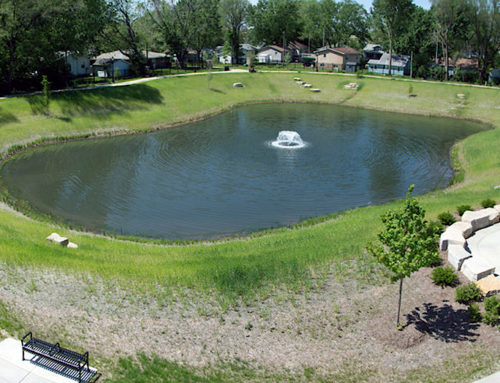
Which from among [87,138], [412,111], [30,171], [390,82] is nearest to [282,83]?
[390,82]

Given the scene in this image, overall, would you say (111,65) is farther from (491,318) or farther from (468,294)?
(491,318)

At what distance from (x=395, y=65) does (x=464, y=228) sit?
93885mm

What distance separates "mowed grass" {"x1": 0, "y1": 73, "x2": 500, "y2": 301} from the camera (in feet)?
73.5

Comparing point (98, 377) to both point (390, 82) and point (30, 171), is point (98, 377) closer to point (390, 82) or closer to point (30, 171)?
point (30, 171)

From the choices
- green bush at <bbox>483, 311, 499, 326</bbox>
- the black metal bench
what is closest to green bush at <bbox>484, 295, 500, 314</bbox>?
green bush at <bbox>483, 311, 499, 326</bbox>

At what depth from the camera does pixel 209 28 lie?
117812 mm

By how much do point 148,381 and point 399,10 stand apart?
10451cm

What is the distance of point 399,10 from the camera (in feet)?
331

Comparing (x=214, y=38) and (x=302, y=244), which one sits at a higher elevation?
(x=214, y=38)

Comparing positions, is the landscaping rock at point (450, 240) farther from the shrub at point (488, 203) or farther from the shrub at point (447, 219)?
the shrub at point (488, 203)

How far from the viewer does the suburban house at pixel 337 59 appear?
119 metres

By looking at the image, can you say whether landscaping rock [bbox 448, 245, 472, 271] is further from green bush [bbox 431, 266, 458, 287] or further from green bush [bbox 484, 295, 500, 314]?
green bush [bbox 484, 295, 500, 314]

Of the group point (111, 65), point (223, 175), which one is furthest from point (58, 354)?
point (111, 65)

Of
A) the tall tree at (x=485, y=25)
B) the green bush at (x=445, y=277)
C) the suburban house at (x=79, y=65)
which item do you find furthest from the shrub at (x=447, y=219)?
the tall tree at (x=485, y=25)
